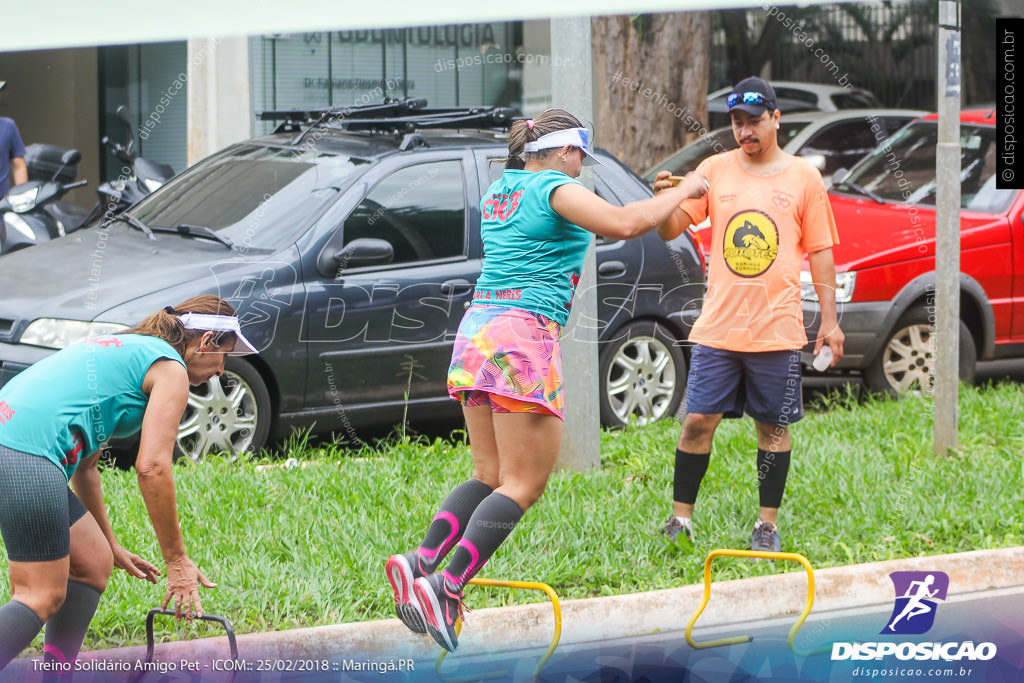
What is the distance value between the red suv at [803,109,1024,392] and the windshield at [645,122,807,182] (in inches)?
53.9

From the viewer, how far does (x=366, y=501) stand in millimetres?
5539

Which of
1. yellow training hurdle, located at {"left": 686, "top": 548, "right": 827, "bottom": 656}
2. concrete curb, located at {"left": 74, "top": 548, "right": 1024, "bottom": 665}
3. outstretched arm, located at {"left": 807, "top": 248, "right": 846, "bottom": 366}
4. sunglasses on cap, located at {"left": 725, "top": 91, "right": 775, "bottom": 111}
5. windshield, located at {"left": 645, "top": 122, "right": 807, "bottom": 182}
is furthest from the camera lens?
windshield, located at {"left": 645, "top": 122, "right": 807, "bottom": 182}

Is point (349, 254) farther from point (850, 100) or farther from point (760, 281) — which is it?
point (850, 100)

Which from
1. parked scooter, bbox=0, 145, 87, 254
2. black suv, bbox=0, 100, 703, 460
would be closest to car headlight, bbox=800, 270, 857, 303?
black suv, bbox=0, 100, 703, 460

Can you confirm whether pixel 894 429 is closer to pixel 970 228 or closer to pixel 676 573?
pixel 970 228

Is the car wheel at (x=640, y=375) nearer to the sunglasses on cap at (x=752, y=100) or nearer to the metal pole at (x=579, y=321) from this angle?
the metal pole at (x=579, y=321)

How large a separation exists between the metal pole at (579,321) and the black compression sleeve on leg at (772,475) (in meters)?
1.18

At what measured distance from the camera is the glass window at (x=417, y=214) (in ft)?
21.4

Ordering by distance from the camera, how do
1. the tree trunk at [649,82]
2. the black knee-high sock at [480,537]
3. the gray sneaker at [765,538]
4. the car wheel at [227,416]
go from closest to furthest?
the black knee-high sock at [480,537] → the gray sneaker at [765,538] → the car wheel at [227,416] → the tree trunk at [649,82]

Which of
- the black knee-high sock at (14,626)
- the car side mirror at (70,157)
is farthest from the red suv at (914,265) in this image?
the black knee-high sock at (14,626)

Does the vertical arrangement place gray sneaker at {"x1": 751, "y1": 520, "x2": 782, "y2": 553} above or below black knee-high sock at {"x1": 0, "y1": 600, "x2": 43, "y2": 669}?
below

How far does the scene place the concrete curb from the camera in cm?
423

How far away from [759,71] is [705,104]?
9559 millimetres

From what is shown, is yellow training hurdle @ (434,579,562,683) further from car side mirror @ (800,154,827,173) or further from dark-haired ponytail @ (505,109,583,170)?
car side mirror @ (800,154,827,173)
